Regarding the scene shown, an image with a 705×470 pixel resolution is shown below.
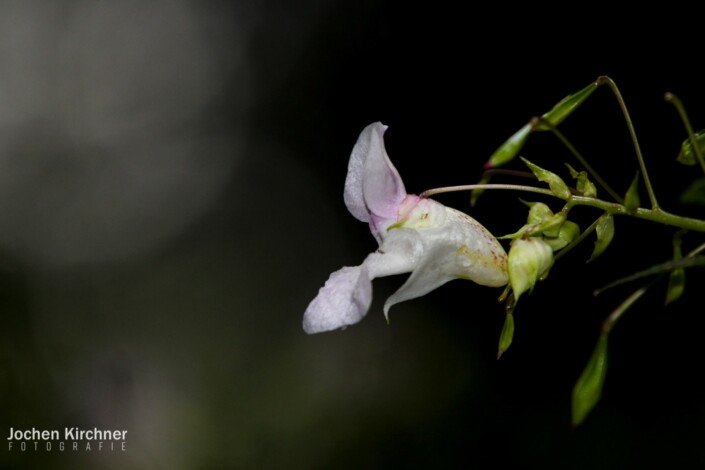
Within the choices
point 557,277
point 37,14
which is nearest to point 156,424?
point 557,277

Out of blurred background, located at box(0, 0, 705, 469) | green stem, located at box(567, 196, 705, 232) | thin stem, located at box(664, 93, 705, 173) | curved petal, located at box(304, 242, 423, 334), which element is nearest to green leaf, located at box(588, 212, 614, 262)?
green stem, located at box(567, 196, 705, 232)

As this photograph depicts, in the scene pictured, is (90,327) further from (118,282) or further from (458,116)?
(458,116)

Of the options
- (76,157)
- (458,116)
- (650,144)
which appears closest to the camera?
(650,144)

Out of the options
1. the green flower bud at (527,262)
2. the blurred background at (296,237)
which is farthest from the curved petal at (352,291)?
the blurred background at (296,237)

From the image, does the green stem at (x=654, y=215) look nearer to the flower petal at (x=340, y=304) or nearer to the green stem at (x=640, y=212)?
the green stem at (x=640, y=212)

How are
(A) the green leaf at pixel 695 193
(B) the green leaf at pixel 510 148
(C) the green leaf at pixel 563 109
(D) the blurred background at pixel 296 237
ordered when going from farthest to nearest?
1. (D) the blurred background at pixel 296 237
2. (C) the green leaf at pixel 563 109
3. (B) the green leaf at pixel 510 148
4. (A) the green leaf at pixel 695 193

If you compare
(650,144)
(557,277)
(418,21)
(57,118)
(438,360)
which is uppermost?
(57,118)
